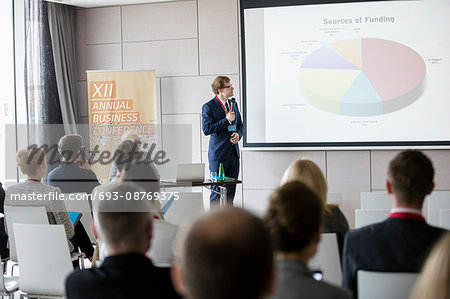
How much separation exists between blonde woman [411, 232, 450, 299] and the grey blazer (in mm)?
450

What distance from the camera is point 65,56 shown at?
8.01 metres

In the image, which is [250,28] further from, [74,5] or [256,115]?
[74,5]

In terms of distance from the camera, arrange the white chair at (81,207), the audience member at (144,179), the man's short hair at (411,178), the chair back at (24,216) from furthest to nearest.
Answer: the white chair at (81,207)
the chair back at (24,216)
the audience member at (144,179)
the man's short hair at (411,178)

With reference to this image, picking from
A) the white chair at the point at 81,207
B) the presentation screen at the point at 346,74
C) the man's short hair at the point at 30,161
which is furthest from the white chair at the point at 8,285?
the presentation screen at the point at 346,74

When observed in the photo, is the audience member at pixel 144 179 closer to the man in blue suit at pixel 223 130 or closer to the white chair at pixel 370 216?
the white chair at pixel 370 216

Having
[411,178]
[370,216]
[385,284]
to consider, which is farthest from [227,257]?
[370,216]

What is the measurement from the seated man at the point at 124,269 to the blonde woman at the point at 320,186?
130 cm

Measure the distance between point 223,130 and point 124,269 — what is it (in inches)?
206

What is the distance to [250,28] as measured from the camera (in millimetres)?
7184

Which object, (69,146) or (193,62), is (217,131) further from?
(69,146)

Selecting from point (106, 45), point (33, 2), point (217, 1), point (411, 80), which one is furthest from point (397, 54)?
point (33, 2)

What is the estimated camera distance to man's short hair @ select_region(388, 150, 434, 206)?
238cm

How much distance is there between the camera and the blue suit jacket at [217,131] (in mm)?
6945

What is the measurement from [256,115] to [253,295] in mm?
6313
